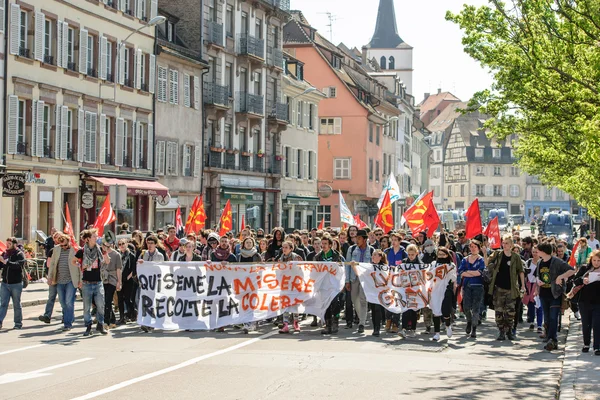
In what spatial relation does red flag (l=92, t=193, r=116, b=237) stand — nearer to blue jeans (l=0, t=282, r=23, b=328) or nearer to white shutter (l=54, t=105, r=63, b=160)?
blue jeans (l=0, t=282, r=23, b=328)

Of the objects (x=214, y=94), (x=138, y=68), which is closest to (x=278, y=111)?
(x=214, y=94)

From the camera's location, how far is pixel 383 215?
2867cm

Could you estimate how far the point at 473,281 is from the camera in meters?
18.3

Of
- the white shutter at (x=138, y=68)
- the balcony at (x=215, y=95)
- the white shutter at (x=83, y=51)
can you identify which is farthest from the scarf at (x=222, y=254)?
the balcony at (x=215, y=95)

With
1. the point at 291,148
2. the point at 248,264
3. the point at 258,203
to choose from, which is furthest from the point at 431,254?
the point at 291,148

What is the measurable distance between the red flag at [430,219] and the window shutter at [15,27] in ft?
48.9

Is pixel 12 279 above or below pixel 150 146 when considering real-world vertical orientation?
below

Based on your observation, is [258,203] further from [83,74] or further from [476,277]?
[476,277]

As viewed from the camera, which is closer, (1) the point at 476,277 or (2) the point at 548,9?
(1) the point at 476,277

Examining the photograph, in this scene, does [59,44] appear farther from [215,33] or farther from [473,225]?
[473,225]

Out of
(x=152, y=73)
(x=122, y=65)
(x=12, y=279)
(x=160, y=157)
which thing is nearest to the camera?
(x=12, y=279)

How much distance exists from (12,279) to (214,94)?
1268 inches

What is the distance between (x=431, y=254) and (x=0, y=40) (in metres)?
18.9

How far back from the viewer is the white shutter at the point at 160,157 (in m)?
46.0
